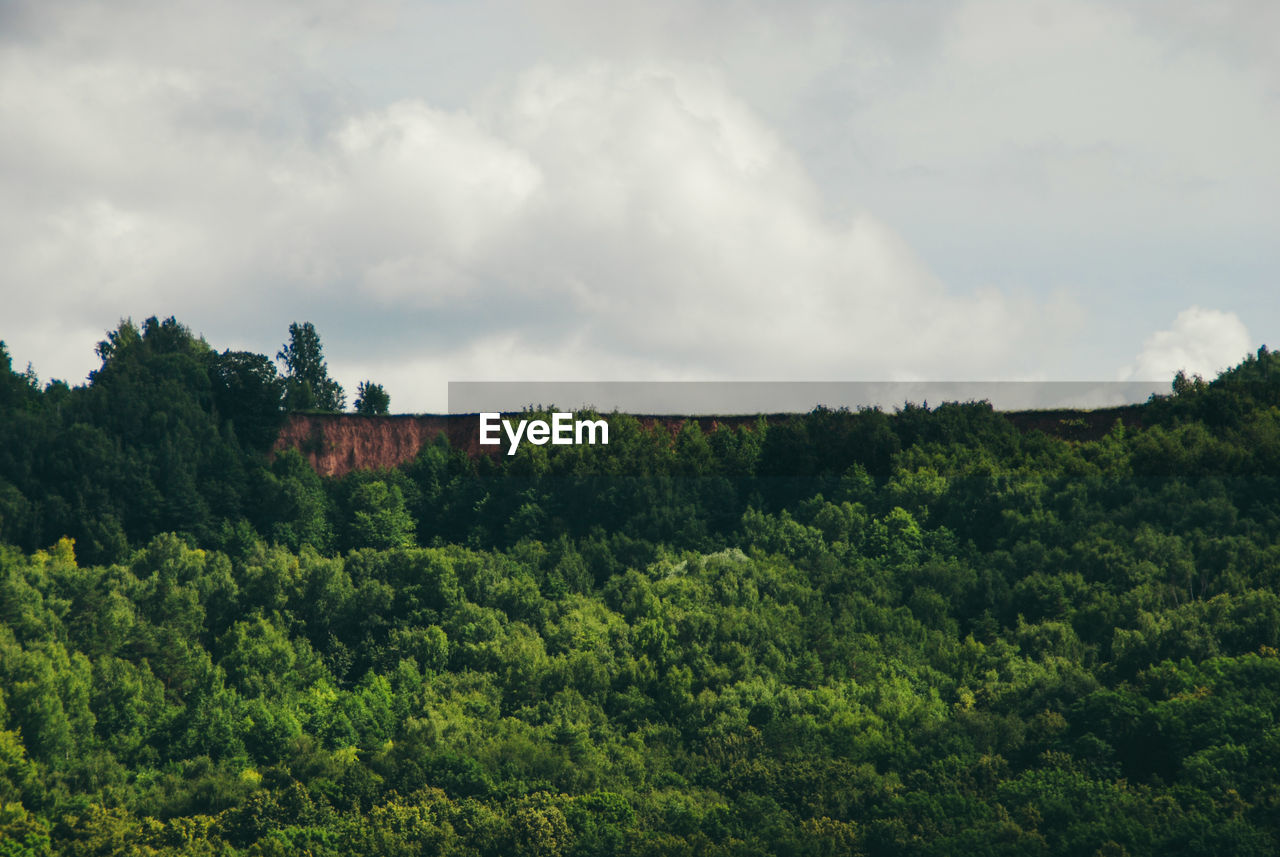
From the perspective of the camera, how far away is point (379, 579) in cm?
7475

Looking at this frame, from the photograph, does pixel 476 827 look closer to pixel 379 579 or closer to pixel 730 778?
pixel 730 778

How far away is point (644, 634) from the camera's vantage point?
69062mm

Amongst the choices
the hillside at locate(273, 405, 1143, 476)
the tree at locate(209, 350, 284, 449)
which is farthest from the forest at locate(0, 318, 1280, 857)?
the hillside at locate(273, 405, 1143, 476)

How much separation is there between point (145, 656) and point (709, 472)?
3129 centimetres

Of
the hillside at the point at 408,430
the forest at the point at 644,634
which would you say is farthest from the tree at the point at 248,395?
the hillside at the point at 408,430

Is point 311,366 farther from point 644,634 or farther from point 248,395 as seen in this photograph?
point 644,634

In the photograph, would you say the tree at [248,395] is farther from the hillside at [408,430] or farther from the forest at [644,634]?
the hillside at [408,430]

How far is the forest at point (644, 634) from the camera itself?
2227 inches

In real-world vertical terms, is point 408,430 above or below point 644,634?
above

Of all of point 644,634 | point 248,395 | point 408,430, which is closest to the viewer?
point 644,634

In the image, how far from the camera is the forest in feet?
186

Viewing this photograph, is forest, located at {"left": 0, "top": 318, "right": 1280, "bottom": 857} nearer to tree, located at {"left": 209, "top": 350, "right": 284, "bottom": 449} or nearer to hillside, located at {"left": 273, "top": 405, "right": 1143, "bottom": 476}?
tree, located at {"left": 209, "top": 350, "right": 284, "bottom": 449}

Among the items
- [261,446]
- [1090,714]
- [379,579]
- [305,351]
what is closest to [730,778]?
[1090,714]

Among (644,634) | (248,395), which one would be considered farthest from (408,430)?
(644,634)
